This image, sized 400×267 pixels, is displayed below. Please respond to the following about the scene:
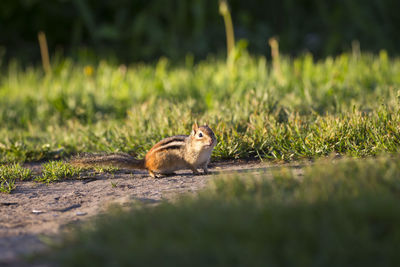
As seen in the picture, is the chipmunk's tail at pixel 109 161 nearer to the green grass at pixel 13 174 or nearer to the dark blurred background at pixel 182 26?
the green grass at pixel 13 174

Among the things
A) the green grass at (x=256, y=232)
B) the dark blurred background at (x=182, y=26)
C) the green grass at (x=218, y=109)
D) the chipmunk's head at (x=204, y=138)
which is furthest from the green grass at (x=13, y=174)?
the dark blurred background at (x=182, y=26)

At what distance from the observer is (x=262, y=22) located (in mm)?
12898

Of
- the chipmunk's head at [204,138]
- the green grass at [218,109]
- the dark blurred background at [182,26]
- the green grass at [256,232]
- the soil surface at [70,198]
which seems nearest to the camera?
the green grass at [256,232]

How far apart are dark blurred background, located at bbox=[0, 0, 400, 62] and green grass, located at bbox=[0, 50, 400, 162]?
1836mm

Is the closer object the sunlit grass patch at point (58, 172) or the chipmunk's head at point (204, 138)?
the chipmunk's head at point (204, 138)

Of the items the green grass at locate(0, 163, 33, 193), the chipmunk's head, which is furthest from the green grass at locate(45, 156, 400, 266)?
the green grass at locate(0, 163, 33, 193)

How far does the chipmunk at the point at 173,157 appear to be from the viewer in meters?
4.80

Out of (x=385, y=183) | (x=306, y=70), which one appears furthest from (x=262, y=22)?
(x=385, y=183)

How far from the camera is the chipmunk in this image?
4.80m

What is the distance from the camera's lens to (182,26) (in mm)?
12000

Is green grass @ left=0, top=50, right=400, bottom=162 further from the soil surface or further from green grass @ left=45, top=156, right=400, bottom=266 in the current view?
green grass @ left=45, top=156, right=400, bottom=266

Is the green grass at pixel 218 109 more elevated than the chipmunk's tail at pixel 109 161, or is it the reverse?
the green grass at pixel 218 109

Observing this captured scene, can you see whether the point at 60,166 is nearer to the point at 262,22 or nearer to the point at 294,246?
the point at 294,246

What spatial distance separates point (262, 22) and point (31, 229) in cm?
1018
